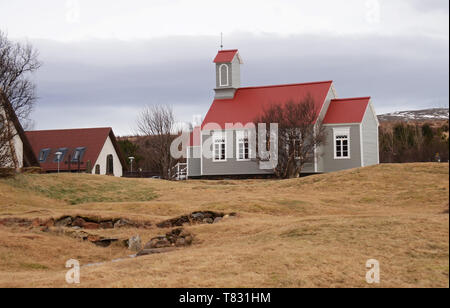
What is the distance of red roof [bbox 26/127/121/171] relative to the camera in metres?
55.9

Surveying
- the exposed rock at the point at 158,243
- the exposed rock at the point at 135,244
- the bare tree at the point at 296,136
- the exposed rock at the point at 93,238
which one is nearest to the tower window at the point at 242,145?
the bare tree at the point at 296,136

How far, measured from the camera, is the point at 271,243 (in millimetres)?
13961

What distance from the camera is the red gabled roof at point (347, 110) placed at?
42.6 m

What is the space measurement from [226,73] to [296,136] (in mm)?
9123

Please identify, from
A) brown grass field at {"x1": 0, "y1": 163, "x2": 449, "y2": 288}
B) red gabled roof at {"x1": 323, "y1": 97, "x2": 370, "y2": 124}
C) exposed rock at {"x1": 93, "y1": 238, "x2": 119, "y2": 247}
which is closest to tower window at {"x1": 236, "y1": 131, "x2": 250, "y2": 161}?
red gabled roof at {"x1": 323, "y1": 97, "x2": 370, "y2": 124}

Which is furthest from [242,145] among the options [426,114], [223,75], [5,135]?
[426,114]

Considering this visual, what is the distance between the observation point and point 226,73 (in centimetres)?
4750

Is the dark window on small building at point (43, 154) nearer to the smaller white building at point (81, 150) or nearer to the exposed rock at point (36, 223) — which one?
the smaller white building at point (81, 150)

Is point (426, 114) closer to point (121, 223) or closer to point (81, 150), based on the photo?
point (121, 223)

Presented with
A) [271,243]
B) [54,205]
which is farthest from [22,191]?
[271,243]

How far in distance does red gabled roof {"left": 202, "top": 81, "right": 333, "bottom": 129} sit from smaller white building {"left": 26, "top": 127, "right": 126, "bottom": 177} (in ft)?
46.1

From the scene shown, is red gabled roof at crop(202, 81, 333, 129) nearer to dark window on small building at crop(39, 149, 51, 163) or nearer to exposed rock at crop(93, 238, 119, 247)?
dark window on small building at crop(39, 149, 51, 163)

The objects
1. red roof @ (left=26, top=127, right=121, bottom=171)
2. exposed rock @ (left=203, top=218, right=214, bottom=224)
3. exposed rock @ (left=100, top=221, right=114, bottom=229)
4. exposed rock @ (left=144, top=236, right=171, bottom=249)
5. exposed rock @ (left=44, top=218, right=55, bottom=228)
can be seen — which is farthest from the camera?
red roof @ (left=26, top=127, right=121, bottom=171)
